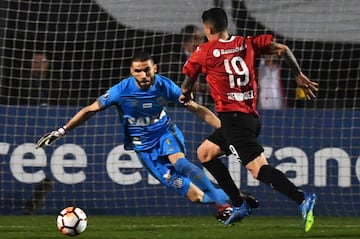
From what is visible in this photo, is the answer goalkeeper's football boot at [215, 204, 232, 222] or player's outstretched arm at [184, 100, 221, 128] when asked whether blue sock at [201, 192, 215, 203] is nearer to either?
goalkeeper's football boot at [215, 204, 232, 222]

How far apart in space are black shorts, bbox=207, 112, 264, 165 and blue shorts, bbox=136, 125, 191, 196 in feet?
5.09

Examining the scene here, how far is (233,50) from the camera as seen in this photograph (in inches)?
392

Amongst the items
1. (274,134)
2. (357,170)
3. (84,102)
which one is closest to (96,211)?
(84,102)

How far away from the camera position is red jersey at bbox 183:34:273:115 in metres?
9.94

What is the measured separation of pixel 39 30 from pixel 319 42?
4222 millimetres

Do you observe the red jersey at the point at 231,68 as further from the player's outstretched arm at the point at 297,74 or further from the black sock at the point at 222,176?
the black sock at the point at 222,176

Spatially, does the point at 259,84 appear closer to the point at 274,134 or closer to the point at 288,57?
the point at 274,134

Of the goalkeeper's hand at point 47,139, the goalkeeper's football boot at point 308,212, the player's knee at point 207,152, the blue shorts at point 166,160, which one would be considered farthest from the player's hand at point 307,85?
the goalkeeper's hand at point 47,139

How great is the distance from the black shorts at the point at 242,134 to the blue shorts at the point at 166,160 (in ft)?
5.09

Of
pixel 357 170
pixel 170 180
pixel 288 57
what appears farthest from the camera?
pixel 357 170

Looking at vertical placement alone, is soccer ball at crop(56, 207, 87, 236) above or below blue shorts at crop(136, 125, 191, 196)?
below

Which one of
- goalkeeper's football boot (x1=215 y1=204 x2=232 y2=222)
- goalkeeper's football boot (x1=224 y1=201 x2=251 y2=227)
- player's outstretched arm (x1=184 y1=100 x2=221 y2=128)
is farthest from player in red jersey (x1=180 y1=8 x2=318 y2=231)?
player's outstretched arm (x1=184 y1=100 x2=221 y2=128)

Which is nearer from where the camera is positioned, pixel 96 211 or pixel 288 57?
pixel 288 57

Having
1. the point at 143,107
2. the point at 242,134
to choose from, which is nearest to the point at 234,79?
the point at 242,134
